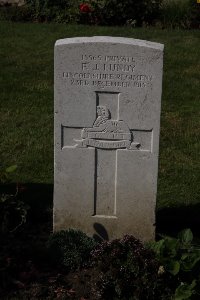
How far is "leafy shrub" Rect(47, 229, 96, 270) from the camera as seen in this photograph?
604cm

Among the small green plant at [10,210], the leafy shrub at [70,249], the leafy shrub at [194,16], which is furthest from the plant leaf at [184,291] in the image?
the leafy shrub at [194,16]

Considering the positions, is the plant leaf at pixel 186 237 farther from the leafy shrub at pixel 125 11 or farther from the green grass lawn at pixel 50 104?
the leafy shrub at pixel 125 11

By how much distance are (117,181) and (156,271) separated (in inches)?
38.7

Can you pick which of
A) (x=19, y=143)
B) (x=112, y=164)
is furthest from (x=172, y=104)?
(x=112, y=164)

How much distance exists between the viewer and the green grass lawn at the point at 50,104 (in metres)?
8.11

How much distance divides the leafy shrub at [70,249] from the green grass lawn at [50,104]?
1389mm

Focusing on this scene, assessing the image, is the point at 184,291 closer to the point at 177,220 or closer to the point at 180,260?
the point at 180,260

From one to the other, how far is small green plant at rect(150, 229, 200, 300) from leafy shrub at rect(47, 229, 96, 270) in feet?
1.92

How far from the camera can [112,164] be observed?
6328 millimetres

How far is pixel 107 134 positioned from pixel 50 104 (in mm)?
3861

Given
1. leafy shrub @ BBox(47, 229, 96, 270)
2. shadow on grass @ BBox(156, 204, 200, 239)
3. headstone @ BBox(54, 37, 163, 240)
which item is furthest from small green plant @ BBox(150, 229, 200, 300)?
shadow on grass @ BBox(156, 204, 200, 239)

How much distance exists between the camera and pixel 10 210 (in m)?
6.80

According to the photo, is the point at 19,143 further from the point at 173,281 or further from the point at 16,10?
the point at 16,10

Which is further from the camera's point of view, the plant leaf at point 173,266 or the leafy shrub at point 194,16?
the leafy shrub at point 194,16
